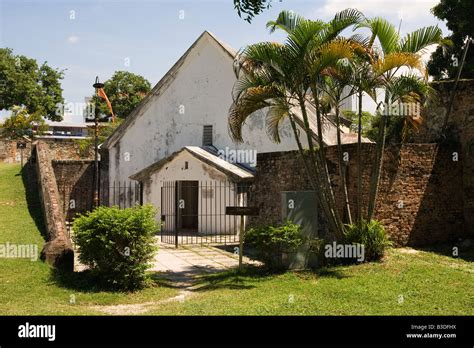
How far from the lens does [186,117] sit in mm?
21172

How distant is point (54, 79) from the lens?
4384 cm

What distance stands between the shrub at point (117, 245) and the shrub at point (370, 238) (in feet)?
14.8

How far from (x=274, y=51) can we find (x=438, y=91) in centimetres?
625

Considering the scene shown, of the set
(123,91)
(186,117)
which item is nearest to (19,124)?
(123,91)


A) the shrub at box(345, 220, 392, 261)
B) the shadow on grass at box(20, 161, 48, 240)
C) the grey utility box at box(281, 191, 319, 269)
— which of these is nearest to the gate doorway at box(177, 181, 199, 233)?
the shadow on grass at box(20, 161, 48, 240)

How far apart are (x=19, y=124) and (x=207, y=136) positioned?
69.3 ft

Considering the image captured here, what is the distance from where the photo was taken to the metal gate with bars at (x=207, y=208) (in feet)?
57.4

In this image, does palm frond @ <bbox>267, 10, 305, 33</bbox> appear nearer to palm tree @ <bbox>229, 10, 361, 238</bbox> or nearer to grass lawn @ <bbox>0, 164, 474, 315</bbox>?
palm tree @ <bbox>229, 10, 361, 238</bbox>

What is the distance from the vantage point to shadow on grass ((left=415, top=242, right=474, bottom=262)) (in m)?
11.6

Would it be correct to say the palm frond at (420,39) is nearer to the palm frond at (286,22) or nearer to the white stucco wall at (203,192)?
the palm frond at (286,22)

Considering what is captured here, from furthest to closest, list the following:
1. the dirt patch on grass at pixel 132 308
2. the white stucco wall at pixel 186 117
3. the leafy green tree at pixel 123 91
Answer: the leafy green tree at pixel 123 91, the white stucco wall at pixel 186 117, the dirt patch on grass at pixel 132 308

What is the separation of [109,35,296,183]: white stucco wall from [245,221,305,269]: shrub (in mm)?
8862

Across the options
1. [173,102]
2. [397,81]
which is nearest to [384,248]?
[397,81]

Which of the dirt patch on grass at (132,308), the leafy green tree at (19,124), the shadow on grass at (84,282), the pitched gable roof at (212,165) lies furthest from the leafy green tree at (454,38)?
the leafy green tree at (19,124)
